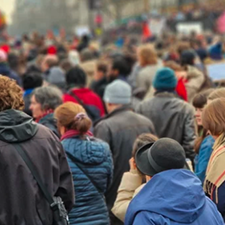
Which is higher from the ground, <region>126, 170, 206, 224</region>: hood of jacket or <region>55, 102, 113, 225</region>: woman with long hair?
<region>126, 170, 206, 224</region>: hood of jacket

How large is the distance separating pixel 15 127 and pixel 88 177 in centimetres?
123

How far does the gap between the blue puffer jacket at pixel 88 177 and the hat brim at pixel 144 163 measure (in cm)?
110

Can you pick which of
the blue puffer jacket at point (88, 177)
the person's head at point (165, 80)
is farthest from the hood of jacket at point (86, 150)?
the person's head at point (165, 80)

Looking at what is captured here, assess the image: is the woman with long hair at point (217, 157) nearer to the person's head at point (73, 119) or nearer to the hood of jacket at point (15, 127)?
the person's head at point (73, 119)

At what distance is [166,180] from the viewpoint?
3.18 meters

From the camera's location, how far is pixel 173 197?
3113 millimetres

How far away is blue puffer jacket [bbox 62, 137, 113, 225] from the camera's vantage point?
469cm

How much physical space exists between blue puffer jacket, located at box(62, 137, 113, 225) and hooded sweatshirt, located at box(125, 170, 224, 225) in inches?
57.6

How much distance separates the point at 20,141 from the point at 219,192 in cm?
143

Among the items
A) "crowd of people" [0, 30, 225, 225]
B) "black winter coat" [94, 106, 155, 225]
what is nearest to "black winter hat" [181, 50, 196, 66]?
"crowd of people" [0, 30, 225, 225]

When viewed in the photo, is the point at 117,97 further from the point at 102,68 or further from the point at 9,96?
the point at 102,68

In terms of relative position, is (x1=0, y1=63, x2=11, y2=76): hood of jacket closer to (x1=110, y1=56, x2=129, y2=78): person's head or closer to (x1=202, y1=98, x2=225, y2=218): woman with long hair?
(x1=110, y1=56, x2=129, y2=78): person's head

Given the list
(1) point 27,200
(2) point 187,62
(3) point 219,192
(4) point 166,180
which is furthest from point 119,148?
(2) point 187,62

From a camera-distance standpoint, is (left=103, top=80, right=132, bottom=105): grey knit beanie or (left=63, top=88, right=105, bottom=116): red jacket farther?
(left=63, top=88, right=105, bottom=116): red jacket
